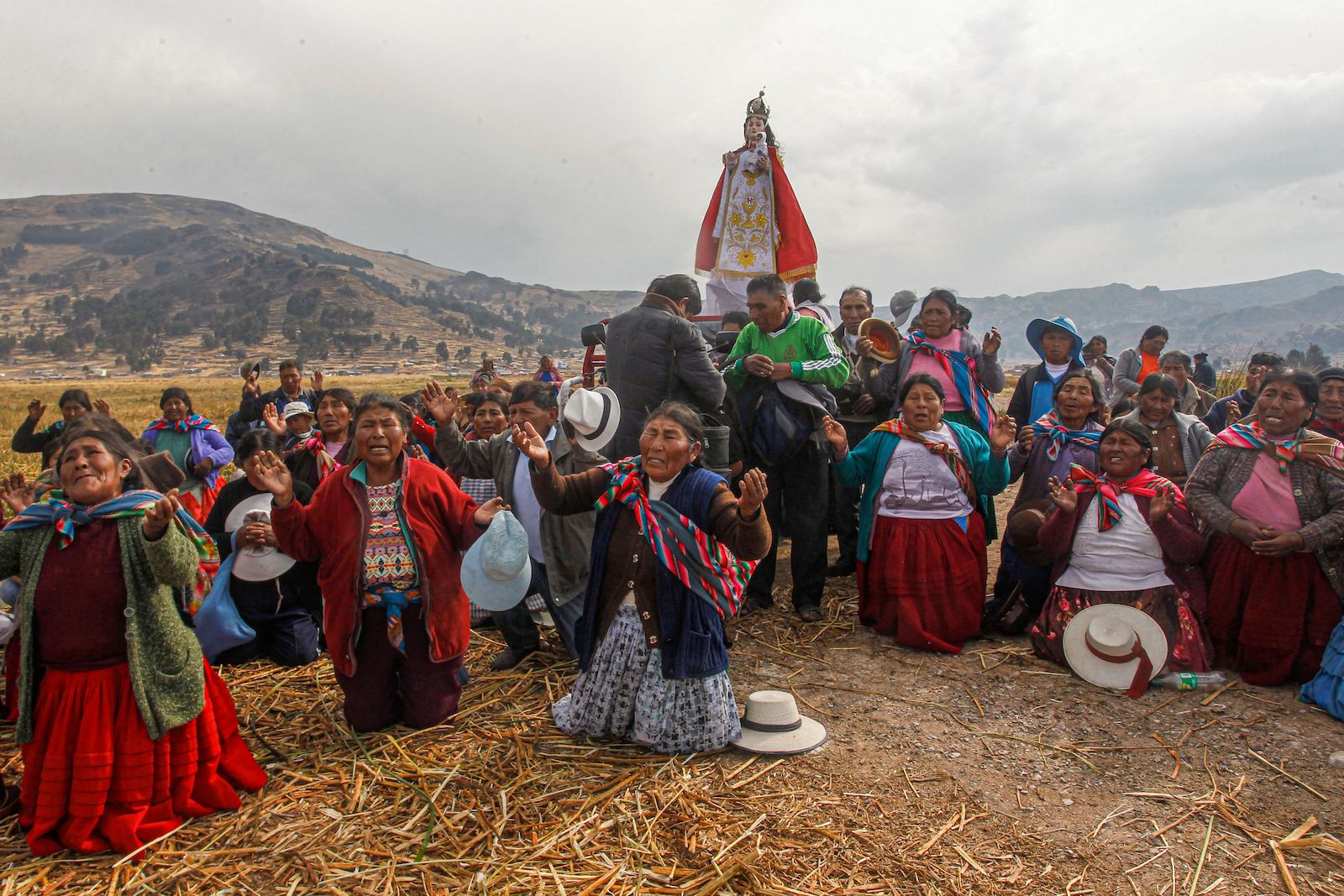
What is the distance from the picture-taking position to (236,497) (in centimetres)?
493

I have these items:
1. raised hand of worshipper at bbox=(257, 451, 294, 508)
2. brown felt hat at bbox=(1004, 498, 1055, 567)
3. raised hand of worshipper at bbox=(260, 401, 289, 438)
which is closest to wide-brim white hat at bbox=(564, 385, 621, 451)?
raised hand of worshipper at bbox=(257, 451, 294, 508)

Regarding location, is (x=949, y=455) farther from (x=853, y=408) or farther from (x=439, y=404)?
(x=439, y=404)

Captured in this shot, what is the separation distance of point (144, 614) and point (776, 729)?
279cm

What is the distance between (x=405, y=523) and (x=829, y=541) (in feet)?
17.5

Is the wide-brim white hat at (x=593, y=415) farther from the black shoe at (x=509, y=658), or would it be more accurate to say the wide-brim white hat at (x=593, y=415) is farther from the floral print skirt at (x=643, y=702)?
the black shoe at (x=509, y=658)

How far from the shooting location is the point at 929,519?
5.23m

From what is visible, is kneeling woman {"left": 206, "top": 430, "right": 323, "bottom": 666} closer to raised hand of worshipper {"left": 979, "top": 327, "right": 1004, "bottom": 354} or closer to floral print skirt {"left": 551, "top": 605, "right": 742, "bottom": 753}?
floral print skirt {"left": 551, "top": 605, "right": 742, "bottom": 753}

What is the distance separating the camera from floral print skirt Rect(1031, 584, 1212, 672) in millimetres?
4562

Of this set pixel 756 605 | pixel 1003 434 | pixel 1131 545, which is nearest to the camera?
pixel 1131 545

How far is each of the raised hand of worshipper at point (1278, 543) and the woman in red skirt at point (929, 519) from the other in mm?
1355

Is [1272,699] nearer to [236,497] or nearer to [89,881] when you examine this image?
[89,881]

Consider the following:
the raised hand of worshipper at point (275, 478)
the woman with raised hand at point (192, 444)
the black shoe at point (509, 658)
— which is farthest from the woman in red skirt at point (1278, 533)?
the woman with raised hand at point (192, 444)

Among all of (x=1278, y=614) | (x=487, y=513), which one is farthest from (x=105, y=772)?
(x=1278, y=614)

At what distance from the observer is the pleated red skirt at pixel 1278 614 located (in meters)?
4.43
